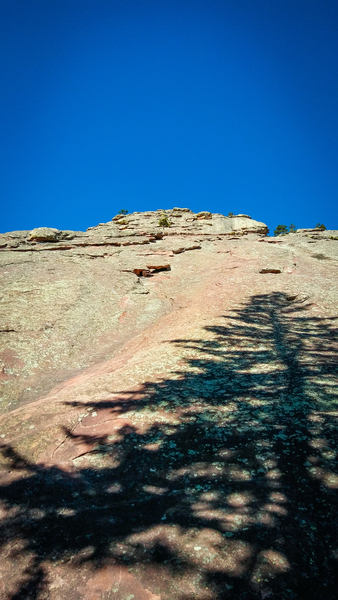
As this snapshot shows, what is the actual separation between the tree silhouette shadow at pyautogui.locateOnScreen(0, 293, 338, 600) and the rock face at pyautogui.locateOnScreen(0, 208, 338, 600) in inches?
0.5

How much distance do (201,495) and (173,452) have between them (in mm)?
660

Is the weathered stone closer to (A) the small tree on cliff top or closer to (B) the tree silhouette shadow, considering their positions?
(B) the tree silhouette shadow

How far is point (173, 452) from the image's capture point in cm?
358

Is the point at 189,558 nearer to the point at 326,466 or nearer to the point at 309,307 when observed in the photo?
the point at 326,466

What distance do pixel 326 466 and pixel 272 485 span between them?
1.95 feet

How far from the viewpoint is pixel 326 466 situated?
309 cm

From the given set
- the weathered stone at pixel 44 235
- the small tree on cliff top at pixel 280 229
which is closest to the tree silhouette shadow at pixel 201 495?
the weathered stone at pixel 44 235

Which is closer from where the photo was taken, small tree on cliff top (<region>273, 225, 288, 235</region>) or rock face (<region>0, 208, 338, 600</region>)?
rock face (<region>0, 208, 338, 600</region>)

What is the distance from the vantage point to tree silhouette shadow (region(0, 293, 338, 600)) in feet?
7.72

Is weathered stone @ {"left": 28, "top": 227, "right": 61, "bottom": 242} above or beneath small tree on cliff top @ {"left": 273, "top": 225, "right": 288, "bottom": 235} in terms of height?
beneath

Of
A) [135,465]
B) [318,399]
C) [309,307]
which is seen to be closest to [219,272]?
→ [309,307]

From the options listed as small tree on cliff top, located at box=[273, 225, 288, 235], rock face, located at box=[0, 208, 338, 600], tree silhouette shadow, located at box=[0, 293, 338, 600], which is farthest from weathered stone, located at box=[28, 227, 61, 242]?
small tree on cliff top, located at box=[273, 225, 288, 235]

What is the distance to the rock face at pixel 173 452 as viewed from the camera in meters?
2.40

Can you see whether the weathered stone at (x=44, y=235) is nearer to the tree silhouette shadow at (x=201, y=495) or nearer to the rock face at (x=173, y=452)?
the rock face at (x=173, y=452)
